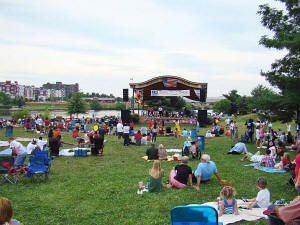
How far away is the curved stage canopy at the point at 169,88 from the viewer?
94.0 ft

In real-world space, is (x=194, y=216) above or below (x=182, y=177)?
above

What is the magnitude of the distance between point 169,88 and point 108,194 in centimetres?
2428

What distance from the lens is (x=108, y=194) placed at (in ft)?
21.4

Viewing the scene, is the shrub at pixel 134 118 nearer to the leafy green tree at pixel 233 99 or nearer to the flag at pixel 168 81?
the flag at pixel 168 81

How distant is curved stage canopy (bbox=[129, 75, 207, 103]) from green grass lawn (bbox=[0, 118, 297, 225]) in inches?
757

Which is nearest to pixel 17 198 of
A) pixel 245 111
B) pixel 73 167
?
pixel 73 167

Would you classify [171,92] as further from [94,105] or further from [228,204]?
[94,105]

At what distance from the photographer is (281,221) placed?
337 centimetres

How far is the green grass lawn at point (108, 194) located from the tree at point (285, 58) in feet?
15.3

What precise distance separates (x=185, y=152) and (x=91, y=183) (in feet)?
15.5

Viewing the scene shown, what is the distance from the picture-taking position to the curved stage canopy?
28.6 meters

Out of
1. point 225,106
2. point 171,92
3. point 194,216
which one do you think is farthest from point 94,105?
point 194,216

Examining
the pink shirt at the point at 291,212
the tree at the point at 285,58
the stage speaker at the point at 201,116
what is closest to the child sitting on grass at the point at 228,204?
the pink shirt at the point at 291,212

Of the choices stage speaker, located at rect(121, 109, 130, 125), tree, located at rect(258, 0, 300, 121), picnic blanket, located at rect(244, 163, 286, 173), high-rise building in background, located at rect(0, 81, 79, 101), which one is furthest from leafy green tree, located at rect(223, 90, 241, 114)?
high-rise building in background, located at rect(0, 81, 79, 101)
